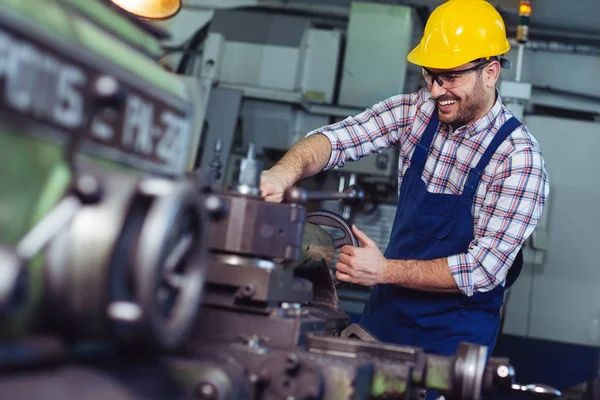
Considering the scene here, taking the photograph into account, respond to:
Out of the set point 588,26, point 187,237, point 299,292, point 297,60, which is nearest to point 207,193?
point 187,237

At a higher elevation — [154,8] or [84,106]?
[154,8]

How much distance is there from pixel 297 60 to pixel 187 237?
10.1 ft

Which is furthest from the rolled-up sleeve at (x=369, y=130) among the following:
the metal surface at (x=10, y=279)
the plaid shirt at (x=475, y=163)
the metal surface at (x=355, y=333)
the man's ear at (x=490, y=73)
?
the metal surface at (x=10, y=279)

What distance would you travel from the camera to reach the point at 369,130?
2.20m

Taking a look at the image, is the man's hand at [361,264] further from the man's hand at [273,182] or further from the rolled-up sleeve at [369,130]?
the rolled-up sleeve at [369,130]

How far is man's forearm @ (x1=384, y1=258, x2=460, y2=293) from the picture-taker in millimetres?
1879

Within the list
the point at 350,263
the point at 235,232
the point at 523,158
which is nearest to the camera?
the point at 235,232

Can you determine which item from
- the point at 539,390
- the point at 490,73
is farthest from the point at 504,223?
the point at 539,390

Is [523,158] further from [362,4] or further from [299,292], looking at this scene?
[362,4]

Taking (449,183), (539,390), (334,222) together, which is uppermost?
(449,183)

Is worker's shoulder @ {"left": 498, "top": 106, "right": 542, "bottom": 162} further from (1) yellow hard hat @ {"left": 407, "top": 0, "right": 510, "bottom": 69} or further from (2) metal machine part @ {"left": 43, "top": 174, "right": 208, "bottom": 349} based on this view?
(2) metal machine part @ {"left": 43, "top": 174, "right": 208, "bottom": 349}

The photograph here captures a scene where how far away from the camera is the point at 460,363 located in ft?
3.55

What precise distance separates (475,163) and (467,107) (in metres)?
0.15

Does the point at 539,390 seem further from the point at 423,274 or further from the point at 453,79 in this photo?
the point at 453,79
